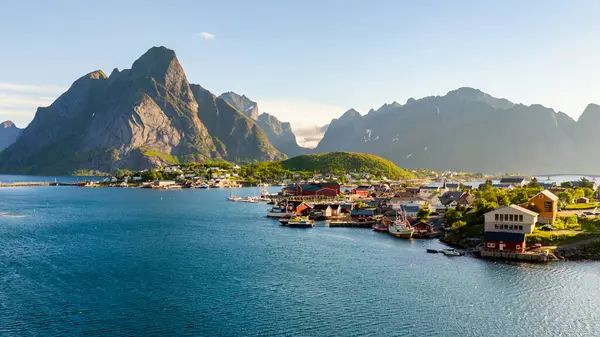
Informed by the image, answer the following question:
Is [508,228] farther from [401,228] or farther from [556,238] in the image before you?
[401,228]

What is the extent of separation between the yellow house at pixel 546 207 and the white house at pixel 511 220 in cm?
576

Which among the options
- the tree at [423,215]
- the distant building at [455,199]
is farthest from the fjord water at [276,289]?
the distant building at [455,199]

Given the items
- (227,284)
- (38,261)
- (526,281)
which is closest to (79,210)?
(38,261)

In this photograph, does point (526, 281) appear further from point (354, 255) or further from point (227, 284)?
point (227, 284)

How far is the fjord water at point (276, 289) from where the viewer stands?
29484mm

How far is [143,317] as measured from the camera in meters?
30.8

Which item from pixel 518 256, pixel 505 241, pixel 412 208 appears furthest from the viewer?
pixel 412 208

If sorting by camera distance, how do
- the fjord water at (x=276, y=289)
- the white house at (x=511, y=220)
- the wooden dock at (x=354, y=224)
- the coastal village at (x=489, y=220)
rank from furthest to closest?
the wooden dock at (x=354, y=224)
the white house at (x=511, y=220)
the coastal village at (x=489, y=220)
the fjord water at (x=276, y=289)

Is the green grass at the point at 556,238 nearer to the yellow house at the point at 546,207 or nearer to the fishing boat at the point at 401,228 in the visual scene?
the yellow house at the point at 546,207

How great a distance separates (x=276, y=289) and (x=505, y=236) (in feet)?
85.7

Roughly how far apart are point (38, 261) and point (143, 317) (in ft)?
73.6

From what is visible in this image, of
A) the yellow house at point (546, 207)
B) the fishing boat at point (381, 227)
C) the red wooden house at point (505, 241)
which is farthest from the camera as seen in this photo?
the fishing boat at point (381, 227)

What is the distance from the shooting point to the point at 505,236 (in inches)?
1907

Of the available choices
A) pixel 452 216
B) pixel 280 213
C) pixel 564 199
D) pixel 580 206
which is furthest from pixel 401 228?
pixel 280 213
